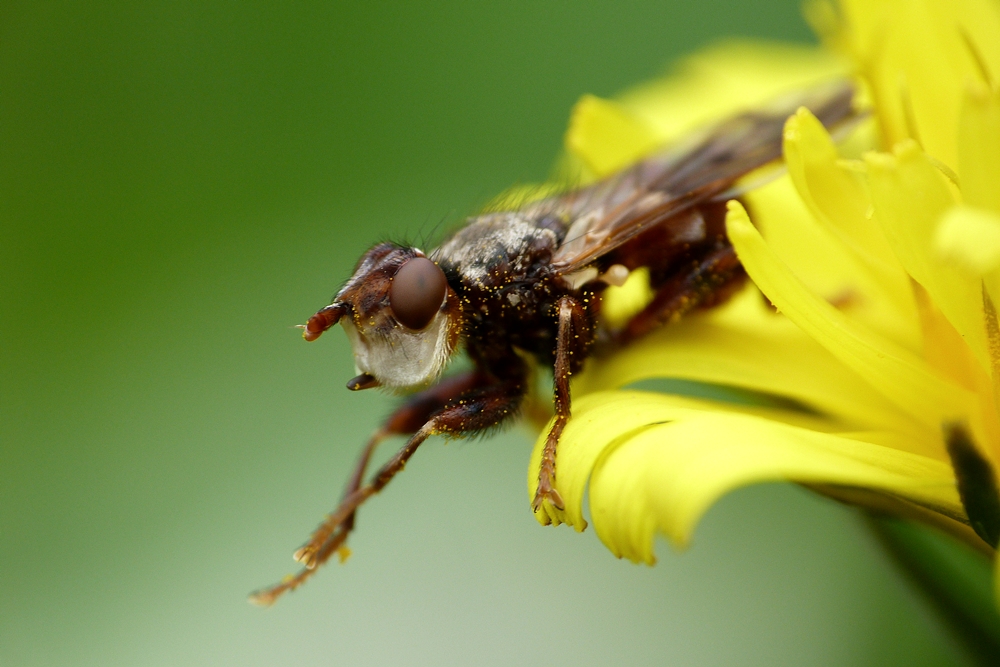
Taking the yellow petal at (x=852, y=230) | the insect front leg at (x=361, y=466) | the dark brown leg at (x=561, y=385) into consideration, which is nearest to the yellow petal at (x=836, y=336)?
the yellow petal at (x=852, y=230)

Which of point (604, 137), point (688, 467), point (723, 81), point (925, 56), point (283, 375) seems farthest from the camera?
point (283, 375)

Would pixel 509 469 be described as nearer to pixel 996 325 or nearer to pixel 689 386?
pixel 689 386

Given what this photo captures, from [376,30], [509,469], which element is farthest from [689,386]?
[376,30]

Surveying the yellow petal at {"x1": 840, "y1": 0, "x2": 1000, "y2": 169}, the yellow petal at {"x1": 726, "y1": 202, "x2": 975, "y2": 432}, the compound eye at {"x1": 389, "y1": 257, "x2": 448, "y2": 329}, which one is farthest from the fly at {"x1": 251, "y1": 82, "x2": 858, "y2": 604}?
the yellow petal at {"x1": 726, "y1": 202, "x2": 975, "y2": 432}

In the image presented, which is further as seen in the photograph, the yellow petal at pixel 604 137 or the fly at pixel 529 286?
the yellow petal at pixel 604 137

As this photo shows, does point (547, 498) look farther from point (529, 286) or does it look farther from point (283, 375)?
point (283, 375)

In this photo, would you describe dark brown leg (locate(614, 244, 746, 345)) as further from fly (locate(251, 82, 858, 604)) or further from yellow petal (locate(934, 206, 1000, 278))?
yellow petal (locate(934, 206, 1000, 278))

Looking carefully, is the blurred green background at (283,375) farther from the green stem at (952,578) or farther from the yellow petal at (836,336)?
the yellow petal at (836,336)

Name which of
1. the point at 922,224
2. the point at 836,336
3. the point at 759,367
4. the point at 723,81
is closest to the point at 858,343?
the point at 836,336
